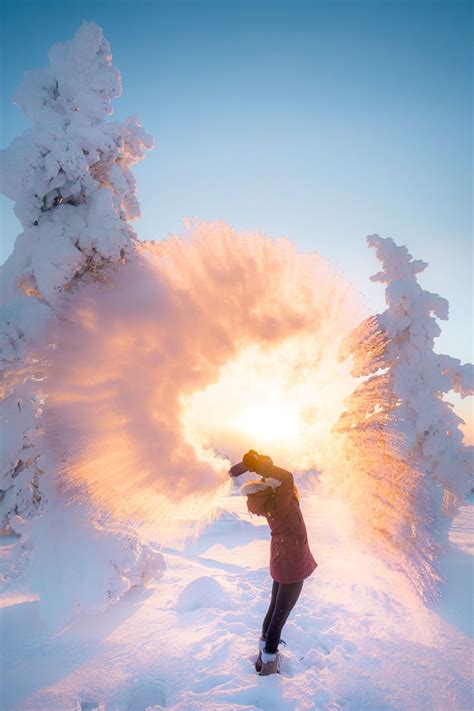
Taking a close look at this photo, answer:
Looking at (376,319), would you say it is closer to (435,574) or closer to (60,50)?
(435,574)

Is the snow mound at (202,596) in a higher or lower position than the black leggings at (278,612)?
lower

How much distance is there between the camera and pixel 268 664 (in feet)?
11.3

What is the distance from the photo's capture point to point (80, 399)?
572cm

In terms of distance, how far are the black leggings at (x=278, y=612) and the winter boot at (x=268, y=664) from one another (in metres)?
0.04

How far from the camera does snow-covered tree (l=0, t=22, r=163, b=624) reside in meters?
5.55

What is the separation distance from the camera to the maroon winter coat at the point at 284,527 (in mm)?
3721

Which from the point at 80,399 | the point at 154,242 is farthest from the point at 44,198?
the point at 80,399

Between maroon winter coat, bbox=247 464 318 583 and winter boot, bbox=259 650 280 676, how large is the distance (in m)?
0.64

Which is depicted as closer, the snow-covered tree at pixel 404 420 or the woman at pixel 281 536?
the woman at pixel 281 536

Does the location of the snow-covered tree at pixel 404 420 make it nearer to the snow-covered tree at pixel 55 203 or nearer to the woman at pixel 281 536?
the woman at pixel 281 536

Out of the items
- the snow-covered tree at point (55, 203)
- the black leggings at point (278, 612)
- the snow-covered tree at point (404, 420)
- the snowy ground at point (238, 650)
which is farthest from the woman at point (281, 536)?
the snow-covered tree at point (404, 420)

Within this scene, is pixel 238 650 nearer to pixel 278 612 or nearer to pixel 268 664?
pixel 268 664

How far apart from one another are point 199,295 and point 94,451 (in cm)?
319

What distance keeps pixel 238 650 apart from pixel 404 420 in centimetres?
732
